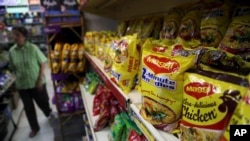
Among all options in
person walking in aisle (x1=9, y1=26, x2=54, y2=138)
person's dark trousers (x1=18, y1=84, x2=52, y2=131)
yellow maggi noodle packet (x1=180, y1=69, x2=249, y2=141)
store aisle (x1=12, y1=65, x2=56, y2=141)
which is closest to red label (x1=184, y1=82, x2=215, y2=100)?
yellow maggi noodle packet (x1=180, y1=69, x2=249, y2=141)

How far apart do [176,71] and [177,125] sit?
0.19 m

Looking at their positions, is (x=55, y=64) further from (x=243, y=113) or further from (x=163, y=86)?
(x=243, y=113)

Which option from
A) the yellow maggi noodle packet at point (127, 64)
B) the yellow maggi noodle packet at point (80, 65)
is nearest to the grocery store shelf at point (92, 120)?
the yellow maggi noodle packet at point (80, 65)

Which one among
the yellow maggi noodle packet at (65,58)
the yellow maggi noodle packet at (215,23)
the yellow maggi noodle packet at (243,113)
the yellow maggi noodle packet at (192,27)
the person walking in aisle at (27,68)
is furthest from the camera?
the person walking in aisle at (27,68)

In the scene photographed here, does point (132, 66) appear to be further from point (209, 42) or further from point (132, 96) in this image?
point (209, 42)

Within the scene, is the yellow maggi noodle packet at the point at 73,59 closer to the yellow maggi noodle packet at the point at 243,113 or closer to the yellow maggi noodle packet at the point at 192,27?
the yellow maggi noodle packet at the point at 192,27

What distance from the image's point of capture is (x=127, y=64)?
1.13 metres

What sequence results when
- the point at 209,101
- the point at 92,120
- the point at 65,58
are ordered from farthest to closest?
1. the point at 65,58
2. the point at 92,120
3. the point at 209,101

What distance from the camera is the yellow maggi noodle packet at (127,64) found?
1121 mm

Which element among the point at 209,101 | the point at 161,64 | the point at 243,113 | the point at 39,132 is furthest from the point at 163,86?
the point at 39,132

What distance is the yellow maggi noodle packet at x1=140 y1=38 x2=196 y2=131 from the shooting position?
2.20ft

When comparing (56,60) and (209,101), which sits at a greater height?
(209,101)

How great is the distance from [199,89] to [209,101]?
41mm

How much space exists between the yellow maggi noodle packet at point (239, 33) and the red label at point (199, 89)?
10.0 inches
